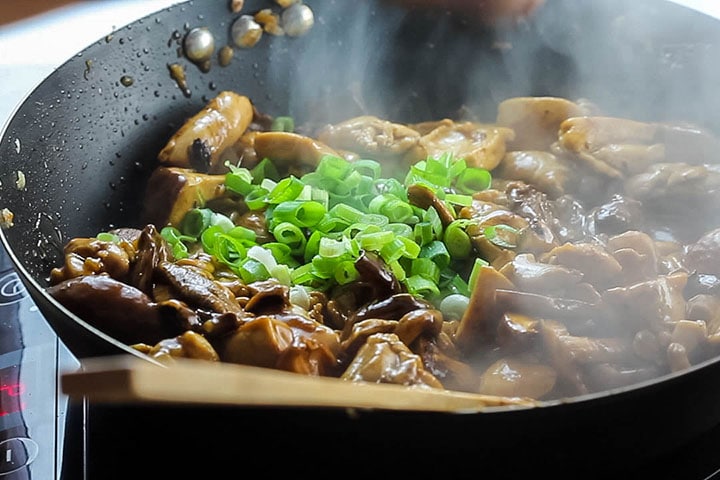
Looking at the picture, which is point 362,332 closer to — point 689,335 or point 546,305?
point 546,305

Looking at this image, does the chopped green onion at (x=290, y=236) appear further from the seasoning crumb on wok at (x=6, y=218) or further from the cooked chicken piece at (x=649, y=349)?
the cooked chicken piece at (x=649, y=349)

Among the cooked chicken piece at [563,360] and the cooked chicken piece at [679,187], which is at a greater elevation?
the cooked chicken piece at [679,187]

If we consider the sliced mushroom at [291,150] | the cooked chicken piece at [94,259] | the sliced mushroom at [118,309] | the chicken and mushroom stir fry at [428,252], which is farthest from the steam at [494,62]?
the sliced mushroom at [118,309]

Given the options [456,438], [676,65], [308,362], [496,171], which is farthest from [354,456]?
[676,65]

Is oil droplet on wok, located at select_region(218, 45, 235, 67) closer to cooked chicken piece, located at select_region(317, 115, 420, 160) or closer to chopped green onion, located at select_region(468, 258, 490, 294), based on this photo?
cooked chicken piece, located at select_region(317, 115, 420, 160)

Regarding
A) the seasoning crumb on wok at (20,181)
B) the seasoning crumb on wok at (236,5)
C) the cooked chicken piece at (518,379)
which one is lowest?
the cooked chicken piece at (518,379)

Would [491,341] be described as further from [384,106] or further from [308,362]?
[384,106]

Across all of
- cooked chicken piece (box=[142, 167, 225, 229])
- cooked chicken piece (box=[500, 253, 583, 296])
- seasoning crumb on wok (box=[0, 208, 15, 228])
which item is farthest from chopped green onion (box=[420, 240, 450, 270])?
seasoning crumb on wok (box=[0, 208, 15, 228])

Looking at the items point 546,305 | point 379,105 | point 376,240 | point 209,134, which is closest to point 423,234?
point 376,240
